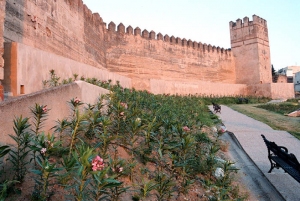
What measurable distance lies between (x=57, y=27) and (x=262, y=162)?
7914mm

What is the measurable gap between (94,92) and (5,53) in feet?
5.95

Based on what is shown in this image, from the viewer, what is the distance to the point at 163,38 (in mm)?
18406

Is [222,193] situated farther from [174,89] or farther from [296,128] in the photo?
[174,89]

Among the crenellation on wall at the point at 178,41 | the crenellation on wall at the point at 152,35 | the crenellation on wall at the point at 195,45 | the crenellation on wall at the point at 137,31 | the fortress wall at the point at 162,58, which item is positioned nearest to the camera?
the fortress wall at the point at 162,58

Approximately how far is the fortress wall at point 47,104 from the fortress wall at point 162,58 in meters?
9.62

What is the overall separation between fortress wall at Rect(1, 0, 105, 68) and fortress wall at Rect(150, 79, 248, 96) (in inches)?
159

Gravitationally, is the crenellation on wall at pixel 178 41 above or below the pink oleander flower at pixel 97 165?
above

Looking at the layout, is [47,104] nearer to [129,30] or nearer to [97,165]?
[97,165]

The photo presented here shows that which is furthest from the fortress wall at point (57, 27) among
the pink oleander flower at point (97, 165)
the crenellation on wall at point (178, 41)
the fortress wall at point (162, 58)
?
the crenellation on wall at point (178, 41)

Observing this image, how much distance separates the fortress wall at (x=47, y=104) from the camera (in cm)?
244

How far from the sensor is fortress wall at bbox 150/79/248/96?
15253mm

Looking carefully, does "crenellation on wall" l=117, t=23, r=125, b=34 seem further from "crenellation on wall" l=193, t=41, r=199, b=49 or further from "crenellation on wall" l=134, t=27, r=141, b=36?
"crenellation on wall" l=193, t=41, r=199, b=49

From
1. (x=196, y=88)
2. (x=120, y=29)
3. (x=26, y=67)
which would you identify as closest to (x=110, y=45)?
(x=120, y=29)

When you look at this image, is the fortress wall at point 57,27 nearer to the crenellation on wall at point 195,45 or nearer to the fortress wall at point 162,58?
the fortress wall at point 162,58
